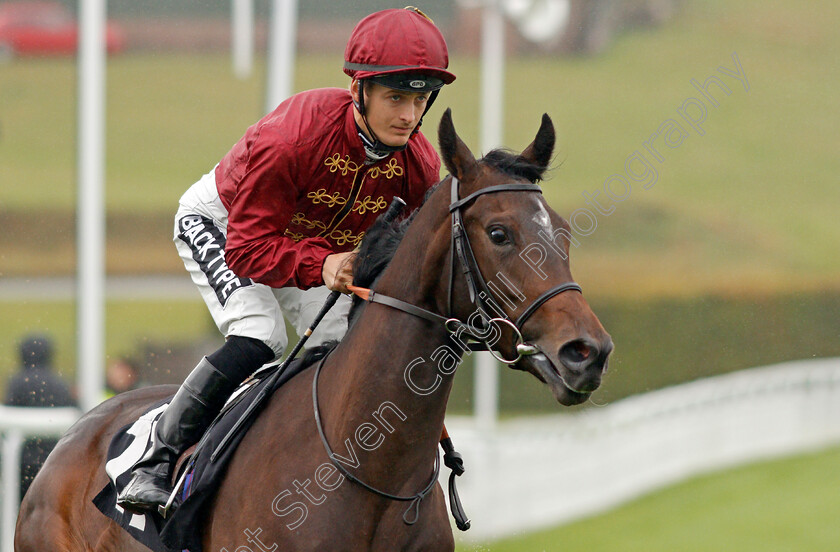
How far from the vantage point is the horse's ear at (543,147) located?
2803 mm

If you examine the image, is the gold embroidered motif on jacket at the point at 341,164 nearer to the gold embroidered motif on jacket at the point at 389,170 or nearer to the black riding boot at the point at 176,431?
the gold embroidered motif on jacket at the point at 389,170

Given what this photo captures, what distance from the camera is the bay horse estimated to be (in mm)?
2531

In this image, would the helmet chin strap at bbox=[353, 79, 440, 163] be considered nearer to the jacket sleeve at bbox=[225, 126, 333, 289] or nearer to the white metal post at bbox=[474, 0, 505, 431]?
the jacket sleeve at bbox=[225, 126, 333, 289]

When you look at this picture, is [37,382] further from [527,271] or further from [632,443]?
[632,443]

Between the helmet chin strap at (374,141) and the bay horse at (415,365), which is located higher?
the helmet chin strap at (374,141)

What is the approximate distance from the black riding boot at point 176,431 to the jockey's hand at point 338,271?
1.78 ft

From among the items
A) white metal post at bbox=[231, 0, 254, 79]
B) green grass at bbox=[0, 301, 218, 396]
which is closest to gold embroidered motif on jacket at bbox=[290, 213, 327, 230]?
white metal post at bbox=[231, 0, 254, 79]

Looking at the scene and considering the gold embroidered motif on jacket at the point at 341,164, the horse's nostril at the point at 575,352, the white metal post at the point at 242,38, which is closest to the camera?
the horse's nostril at the point at 575,352

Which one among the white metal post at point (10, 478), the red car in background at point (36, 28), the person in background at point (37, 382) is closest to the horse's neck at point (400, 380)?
the white metal post at point (10, 478)

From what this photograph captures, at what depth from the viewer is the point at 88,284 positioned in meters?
7.62

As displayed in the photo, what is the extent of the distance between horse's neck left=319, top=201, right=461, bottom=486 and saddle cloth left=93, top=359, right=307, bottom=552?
0.42 meters

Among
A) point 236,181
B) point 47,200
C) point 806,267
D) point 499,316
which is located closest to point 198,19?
point 47,200

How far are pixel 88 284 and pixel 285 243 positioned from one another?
496 centimetres

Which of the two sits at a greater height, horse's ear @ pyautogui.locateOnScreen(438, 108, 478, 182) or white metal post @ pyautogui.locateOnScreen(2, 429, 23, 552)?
horse's ear @ pyautogui.locateOnScreen(438, 108, 478, 182)
